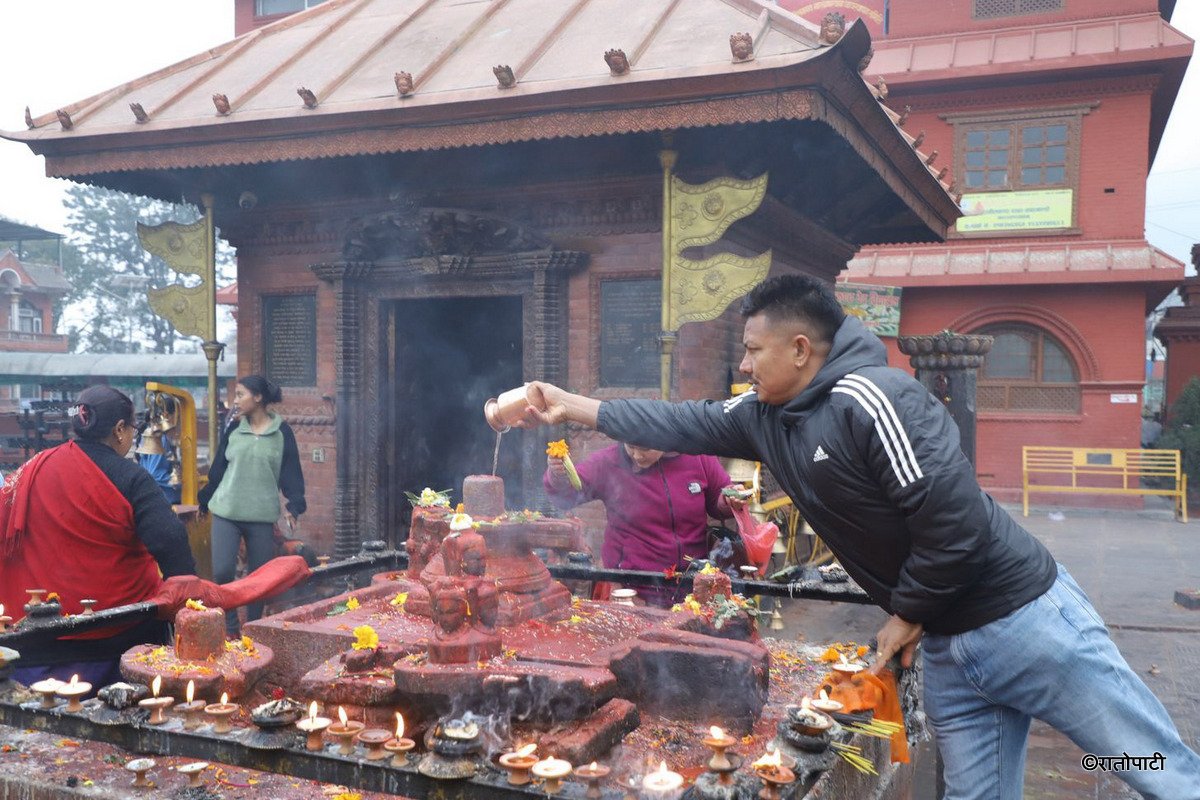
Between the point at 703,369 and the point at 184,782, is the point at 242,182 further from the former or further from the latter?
the point at 184,782

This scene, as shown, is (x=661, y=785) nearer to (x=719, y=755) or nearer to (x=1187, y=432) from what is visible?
(x=719, y=755)

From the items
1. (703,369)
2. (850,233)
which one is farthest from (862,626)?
(850,233)

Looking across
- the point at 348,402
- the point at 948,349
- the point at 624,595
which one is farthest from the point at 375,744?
the point at 948,349

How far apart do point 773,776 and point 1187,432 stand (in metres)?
20.0

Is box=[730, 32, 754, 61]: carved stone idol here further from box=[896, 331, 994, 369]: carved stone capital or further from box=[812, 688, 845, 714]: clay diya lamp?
box=[812, 688, 845, 714]: clay diya lamp

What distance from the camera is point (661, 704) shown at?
3.43 metres

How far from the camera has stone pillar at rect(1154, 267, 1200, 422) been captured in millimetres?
20688

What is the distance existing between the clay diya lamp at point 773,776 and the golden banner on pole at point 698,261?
13.4 ft

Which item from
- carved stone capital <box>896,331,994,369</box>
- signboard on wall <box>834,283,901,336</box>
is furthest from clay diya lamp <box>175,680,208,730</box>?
signboard on wall <box>834,283,901,336</box>

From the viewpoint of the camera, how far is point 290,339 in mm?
8883

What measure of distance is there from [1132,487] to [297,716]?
18.7 metres

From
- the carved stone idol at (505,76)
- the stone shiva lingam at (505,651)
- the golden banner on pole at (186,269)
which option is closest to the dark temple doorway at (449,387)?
the golden banner on pole at (186,269)

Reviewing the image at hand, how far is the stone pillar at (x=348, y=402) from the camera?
328 inches

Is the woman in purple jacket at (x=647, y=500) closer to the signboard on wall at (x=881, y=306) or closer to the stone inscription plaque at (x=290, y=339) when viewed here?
the stone inscription plaque at (x=290, y=339)
